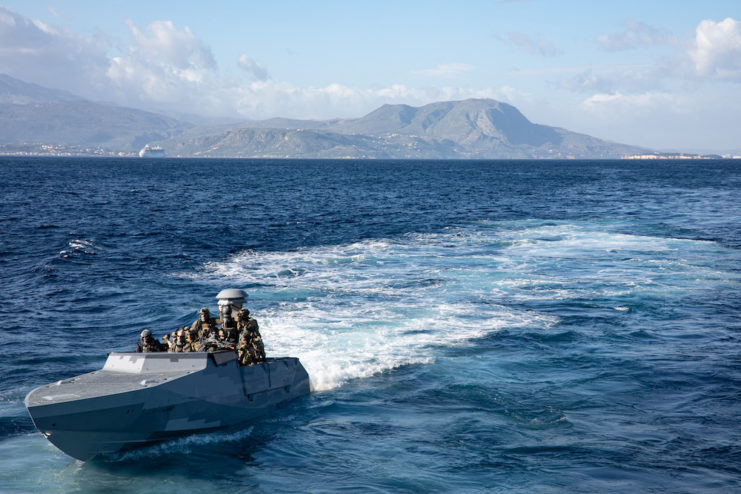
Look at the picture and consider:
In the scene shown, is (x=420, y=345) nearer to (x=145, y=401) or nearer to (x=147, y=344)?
(x=147, y=344)

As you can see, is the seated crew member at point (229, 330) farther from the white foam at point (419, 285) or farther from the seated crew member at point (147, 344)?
the white foam at point (419, 285)

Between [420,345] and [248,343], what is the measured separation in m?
8.86

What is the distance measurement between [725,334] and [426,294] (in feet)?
45.6

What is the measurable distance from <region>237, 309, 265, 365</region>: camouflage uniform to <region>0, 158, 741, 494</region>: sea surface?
1986 millimetres

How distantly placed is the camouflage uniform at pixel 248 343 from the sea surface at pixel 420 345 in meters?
1.99

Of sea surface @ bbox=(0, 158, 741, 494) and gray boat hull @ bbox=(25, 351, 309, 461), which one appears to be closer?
gray boat hull @ bbox=(25, 351, 309, 461)

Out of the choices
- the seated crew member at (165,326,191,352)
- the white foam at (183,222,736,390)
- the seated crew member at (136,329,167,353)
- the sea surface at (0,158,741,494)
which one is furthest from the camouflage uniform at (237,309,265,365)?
the white foam at (183,222,736,390)

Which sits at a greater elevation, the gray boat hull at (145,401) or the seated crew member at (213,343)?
the seated crew member at (213,343)

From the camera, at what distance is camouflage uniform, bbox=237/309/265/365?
18594mm

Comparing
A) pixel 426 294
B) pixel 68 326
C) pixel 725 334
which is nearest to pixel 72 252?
pixel 68 326

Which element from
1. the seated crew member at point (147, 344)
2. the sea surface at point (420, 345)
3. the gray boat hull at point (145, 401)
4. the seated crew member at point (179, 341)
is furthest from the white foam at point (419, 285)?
the seated crew member at point (147, 344)

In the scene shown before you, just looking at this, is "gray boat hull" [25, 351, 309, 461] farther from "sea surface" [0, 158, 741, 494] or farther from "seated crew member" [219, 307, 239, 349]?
"seated crew member" [219, 307, 239, 349]

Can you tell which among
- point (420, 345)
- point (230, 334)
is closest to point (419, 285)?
point (420, 345)

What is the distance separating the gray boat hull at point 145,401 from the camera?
14750 mm
